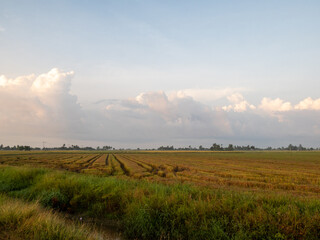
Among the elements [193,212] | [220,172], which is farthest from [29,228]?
[220,172]

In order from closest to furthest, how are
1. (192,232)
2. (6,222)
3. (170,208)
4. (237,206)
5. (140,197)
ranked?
(6,222)
(192,232)
(237,206)
(170,208)
(140,197)

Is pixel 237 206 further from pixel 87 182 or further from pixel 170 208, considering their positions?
pixel 87 182

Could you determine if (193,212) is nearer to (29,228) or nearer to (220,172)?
(29,228)

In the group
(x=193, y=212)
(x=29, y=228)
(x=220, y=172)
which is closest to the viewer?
(x=29, y=228)

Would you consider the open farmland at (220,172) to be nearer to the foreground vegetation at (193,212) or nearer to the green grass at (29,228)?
the foreground vegetation at (193,212)

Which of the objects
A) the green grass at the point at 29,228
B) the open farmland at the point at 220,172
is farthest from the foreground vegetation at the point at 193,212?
the open farmland at the point at 220,172

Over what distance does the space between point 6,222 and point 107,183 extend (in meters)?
7.30

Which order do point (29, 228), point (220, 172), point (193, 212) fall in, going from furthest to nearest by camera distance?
1. point (220, 172)
2. point (193, 212)
3. point (29, 228)

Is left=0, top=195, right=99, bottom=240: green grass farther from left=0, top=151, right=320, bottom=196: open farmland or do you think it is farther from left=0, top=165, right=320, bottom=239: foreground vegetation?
left=0, top=151, right=320, bottom=196: open farmland

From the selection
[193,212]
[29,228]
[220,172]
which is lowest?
[220,172]

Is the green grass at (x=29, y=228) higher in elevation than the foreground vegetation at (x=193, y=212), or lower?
higher

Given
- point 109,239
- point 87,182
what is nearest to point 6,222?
point 109,239

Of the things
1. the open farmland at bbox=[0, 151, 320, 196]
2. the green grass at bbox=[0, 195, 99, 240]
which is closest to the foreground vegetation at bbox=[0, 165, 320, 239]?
the green grass at bbox=[0, 195, 99, 240]

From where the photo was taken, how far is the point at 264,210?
820 cm
